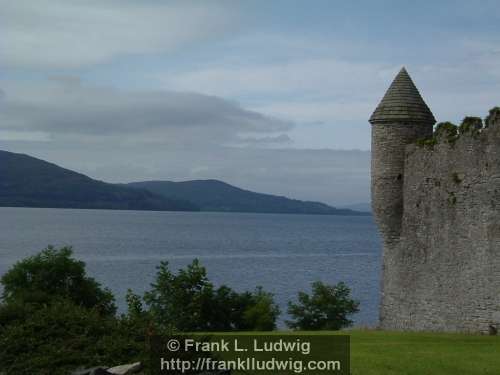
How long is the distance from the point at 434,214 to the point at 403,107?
4.59 m

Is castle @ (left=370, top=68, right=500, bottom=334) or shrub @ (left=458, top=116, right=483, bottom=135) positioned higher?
shrub @ (left=458, top=116, right=483, bottom=135)

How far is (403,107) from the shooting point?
87.0 feet

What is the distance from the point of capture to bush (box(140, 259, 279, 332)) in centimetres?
2991

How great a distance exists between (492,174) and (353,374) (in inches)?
399

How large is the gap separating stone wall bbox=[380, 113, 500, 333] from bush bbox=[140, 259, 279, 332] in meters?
5.57

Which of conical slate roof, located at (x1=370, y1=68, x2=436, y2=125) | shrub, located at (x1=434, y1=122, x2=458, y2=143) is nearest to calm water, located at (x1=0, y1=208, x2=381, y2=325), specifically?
conical slate roof, located at (x1=370, y1=68, x2=436, y2=125)

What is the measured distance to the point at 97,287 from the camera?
3278cm

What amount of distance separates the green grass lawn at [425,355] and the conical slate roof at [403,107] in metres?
9.43

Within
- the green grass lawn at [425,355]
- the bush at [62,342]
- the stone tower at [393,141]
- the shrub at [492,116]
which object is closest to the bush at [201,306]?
the stone tower at [393,141]

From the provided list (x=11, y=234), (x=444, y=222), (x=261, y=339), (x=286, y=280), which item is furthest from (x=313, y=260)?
(x=261, y=339)

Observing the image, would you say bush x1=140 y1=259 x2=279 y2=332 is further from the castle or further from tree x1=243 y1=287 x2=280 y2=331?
the castle

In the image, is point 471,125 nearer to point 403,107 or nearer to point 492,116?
point 492,116

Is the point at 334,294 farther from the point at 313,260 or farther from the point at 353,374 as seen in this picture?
the point at 313,260

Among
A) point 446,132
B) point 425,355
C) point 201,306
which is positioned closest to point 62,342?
point 425,355
